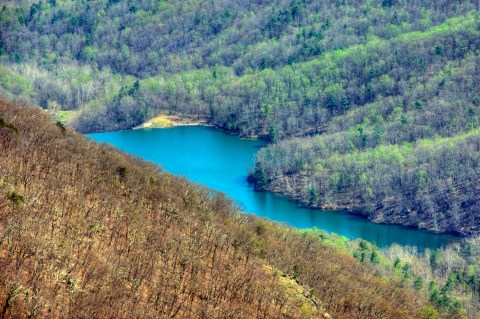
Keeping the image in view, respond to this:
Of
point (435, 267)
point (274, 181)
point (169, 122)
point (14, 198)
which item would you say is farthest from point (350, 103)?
point (14, 198)

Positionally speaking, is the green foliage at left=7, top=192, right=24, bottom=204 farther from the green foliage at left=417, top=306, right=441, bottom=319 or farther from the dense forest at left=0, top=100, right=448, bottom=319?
the green foliage at left=417, top=306, right=441, bottom=319

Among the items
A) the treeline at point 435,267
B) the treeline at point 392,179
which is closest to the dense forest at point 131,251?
the treeline at point 435,267

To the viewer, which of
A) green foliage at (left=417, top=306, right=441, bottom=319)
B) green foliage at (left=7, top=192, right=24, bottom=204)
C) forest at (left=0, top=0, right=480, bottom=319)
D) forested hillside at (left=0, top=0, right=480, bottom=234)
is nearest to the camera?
forest at (left=0, top=0, right=480, bottom=319)

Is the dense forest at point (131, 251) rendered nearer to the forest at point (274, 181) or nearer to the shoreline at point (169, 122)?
the forest at point (274, 181)

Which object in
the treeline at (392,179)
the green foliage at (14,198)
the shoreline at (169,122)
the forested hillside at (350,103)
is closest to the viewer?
the green foliage at (14,198)

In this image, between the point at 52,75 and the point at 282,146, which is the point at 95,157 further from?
the point at 52,75

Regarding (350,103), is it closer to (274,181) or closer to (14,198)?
(274,181)

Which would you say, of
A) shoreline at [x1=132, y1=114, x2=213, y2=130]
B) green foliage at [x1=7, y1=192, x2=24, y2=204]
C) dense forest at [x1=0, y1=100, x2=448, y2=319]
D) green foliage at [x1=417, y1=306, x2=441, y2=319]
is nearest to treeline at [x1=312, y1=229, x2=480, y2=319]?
green foliage at [x1=417, y1=306, x2=441, y2=319]
